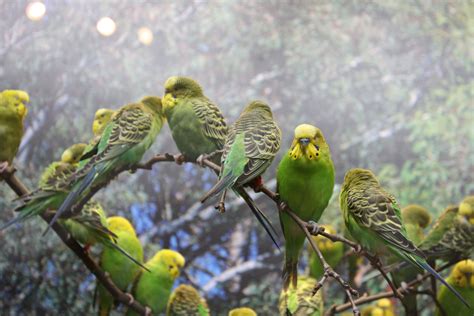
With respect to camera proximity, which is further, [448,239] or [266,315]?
[266,315]

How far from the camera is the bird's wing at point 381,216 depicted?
162 cm

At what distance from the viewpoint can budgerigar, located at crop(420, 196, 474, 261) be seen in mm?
2135

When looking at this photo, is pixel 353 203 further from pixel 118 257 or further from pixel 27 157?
pixel 27 157

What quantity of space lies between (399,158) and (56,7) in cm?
223

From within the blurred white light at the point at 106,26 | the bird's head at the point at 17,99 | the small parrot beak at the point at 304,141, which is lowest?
the small parrot beak at the point at 304,141

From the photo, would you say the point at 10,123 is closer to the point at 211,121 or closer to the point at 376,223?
the point at 211,121

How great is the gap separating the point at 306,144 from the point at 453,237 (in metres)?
0.89

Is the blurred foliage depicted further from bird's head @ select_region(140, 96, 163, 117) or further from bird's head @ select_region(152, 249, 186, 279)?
bird's head @ select_region(140, 96, 163, 117)

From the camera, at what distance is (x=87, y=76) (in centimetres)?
352

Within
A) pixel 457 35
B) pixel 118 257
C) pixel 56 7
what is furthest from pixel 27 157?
pixel 457 35

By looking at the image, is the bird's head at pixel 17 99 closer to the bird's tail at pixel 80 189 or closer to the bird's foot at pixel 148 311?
the bird's tail at pixel 80 189

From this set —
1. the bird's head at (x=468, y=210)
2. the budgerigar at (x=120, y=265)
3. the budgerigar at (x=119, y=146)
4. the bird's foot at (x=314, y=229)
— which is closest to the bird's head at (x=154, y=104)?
the budgerigar at (x=119, y=146)

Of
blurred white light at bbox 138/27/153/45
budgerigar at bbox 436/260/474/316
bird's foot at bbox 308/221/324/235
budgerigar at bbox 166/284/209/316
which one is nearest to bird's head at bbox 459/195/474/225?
budgerigar at bbox 436/260/474/316

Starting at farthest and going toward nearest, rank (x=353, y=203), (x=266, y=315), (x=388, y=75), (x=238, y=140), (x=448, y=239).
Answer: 1. (x=388, y=75)
2. (x=266, y=315)
3. (x=448, y=239)
4. (x=353, y=203)
5. (x=238, y=140)
